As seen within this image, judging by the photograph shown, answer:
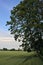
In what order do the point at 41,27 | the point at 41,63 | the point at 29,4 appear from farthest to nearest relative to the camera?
the point at 29,4, the point at 41,27, the point at 41,63

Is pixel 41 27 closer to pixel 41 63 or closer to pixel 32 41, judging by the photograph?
pixel 32 41

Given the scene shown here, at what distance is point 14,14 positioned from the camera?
166 ft

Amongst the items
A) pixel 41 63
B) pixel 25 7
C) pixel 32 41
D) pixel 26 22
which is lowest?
pixel 41 63

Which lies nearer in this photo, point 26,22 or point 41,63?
point 41,63

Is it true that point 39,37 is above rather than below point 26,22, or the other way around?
below

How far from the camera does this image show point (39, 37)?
4747cm

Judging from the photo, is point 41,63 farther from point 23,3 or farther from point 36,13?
point 23,3

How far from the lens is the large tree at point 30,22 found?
154 feet

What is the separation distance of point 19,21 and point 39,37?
5.50 meters

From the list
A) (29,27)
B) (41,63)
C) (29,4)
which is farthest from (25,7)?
(41,63)

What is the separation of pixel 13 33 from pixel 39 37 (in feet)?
19.4

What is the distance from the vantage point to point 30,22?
4725cm

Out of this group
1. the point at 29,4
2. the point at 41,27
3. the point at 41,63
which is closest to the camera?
the point at 41,63

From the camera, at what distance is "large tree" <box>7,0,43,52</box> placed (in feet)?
154
